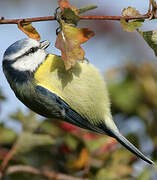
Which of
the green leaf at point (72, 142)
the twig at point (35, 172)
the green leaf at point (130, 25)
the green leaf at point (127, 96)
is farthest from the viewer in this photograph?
the green leaf at point (127, 96)

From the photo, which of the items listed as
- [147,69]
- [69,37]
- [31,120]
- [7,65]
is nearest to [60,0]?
[69,37]

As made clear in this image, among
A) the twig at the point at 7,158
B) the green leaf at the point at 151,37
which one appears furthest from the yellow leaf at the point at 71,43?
the twig at the point at 7,158

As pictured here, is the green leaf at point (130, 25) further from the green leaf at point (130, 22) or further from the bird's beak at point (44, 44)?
the bird's beak at point (44, 44)

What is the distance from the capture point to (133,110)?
2.97 metres

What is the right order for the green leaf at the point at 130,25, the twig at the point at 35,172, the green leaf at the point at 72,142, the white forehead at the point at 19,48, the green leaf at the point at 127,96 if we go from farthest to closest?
the green leaf at the point at 127,96 → the green leaf at the point at 72,142 → the twig at the point at 35,172 → the white forehead at the point at 19,48 → the green leaf at the point at 130,25

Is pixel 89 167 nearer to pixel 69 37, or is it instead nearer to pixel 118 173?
pixel 118 173

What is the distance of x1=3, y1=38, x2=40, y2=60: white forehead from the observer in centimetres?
210

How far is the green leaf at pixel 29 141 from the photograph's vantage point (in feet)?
8.29

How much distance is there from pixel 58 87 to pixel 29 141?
0.59 metres

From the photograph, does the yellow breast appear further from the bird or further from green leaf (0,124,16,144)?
green leaf (0,124,16,144)

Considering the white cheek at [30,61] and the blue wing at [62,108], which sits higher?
the white cheek at [30,61]

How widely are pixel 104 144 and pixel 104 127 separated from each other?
0.44m

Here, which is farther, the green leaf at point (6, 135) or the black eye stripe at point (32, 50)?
the green leaf at point (6, 135)

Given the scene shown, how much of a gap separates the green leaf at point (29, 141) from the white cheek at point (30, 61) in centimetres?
53
